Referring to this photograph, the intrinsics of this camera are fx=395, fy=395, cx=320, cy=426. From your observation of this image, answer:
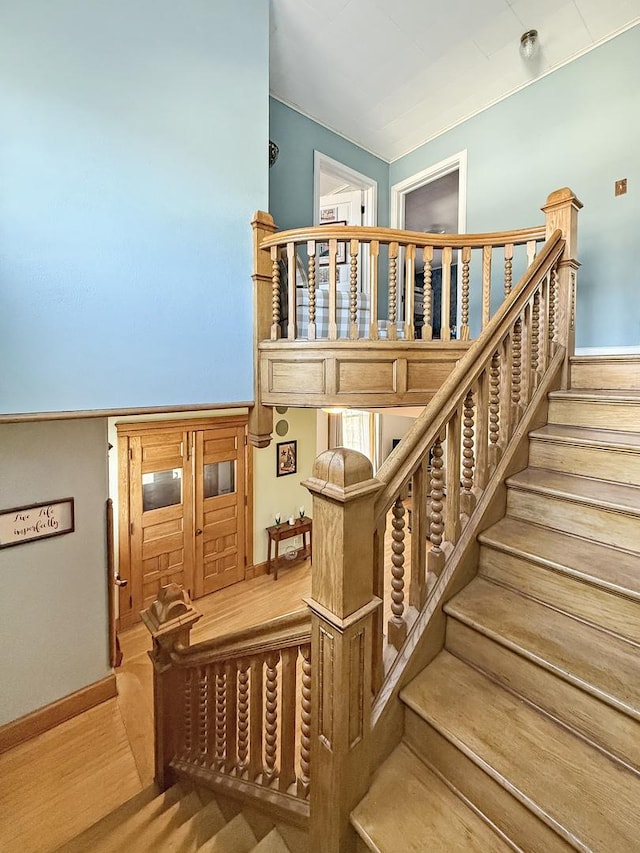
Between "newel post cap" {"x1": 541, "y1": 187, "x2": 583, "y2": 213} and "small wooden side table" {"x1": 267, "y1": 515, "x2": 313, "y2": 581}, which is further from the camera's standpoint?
"small wooden side table" {"x1": 267, "y1": 515, "x2": 313, "y2": 581}

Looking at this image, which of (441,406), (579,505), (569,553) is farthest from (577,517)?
(441,406)

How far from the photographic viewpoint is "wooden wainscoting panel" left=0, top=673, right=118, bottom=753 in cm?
254

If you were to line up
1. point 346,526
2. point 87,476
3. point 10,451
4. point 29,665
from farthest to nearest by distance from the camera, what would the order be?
point 87,476 < point 29,665 < point 10,451 < point 346,526

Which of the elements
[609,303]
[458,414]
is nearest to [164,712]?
[458,414]

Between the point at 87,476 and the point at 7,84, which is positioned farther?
the point at 87,476

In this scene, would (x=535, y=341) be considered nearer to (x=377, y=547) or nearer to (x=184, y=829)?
(x=377, y=547)

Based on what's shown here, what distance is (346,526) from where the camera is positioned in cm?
97

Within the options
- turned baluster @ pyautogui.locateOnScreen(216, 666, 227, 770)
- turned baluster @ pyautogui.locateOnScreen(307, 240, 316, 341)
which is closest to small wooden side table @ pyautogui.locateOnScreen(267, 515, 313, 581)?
turned baluster @ pyautogui.locateOnScreen(216, 666, 227, 770)

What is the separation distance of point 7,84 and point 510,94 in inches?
145

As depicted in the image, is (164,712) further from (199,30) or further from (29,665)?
(199,30)

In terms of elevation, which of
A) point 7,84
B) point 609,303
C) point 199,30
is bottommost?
point 609,303

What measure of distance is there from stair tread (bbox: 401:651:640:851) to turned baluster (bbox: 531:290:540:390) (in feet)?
4.56

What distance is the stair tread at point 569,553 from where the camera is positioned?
1.21m

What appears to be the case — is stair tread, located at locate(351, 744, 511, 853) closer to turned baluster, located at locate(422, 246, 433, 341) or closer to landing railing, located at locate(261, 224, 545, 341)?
landing railing, located at locate(261, 224, 545, 341)
